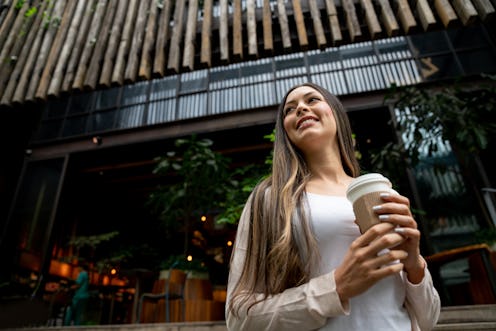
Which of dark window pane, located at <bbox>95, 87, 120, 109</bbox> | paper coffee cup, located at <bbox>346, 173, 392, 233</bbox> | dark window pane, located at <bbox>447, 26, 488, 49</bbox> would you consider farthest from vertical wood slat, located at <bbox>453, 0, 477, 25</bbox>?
dark window pane, located at <bbox>95, 87, 120, 109</bbox>

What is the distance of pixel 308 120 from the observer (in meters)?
1.19

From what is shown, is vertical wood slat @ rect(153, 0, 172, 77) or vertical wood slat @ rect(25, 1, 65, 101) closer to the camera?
vertical wood slat @ rect(153, 0, 172, 77)

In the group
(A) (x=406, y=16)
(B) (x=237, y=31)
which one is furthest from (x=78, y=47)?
(A) (x=406, y=16)

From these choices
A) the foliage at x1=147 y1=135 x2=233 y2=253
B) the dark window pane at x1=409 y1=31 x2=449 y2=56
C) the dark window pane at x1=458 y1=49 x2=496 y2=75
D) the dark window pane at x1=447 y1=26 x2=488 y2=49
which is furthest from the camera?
the dark window pane at x1=409 y1=31 x2=449 y2=56

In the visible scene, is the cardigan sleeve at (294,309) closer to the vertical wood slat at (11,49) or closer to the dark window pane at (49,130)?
the vertical wood slat at (11,49)

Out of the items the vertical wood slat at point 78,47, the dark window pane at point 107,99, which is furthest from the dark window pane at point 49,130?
the vertical wood slat at point 78,47

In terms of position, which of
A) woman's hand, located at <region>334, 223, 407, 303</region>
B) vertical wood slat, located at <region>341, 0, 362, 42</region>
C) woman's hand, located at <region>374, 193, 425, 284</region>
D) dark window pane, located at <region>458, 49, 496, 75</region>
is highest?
dark window pane, located at <region>458, 49, 496, 75</region>

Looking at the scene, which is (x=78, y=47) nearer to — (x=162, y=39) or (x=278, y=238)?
(x=162, y=39)

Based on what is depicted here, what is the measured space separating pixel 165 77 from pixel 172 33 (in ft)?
4.13

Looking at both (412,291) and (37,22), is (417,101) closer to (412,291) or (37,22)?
(412,291)

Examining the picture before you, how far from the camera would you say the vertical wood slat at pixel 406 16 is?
1994mm

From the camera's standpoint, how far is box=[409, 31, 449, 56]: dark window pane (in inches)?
283

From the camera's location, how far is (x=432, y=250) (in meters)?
5.45

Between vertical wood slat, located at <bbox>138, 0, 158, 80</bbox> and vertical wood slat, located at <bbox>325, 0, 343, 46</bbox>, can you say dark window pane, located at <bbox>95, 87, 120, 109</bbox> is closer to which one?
vertical wood slat, located at <bbox>138, 0, 158, 80</bbox>
